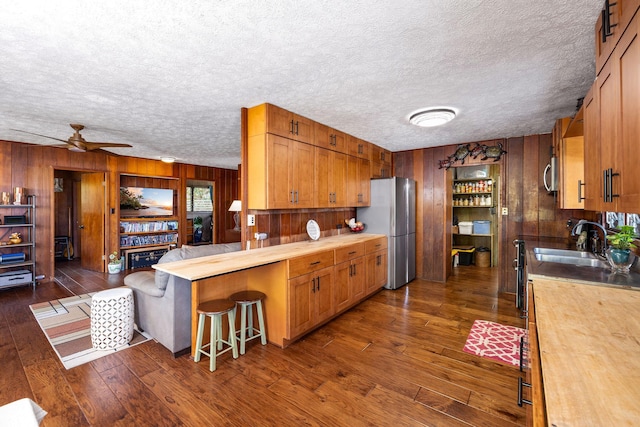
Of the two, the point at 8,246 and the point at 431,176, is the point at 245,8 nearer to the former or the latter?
the point at 431,176

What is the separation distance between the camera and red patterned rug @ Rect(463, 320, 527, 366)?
2.60 meters

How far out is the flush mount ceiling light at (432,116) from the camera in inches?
125

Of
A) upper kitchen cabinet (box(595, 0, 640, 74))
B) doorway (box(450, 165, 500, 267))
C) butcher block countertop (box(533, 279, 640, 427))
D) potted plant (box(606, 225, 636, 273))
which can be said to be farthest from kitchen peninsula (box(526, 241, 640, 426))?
doorway (box(450, 165, 500, 267))

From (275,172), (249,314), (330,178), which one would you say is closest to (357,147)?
(330,178)

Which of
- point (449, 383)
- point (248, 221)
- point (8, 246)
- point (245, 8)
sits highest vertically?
point (245, 8)

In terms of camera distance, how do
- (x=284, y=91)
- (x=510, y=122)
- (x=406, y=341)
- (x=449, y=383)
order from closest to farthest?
(x=449, y=383)
(x=284, y=91)
(x=406, y=341)
(x=510, y=122)

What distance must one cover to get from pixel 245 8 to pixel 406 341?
2975 mm

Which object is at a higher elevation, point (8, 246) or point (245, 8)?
point (245, 8)

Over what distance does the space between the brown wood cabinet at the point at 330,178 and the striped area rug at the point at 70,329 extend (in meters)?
2.48

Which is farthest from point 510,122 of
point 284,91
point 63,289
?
point 63,289

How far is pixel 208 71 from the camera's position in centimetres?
232

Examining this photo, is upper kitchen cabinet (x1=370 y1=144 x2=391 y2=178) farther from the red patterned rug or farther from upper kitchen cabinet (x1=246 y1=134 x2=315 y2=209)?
the red patterned rug

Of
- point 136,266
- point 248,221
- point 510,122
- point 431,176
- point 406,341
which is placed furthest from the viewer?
point 136,266

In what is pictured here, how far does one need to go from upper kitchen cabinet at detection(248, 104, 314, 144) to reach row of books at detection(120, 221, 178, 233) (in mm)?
4807
